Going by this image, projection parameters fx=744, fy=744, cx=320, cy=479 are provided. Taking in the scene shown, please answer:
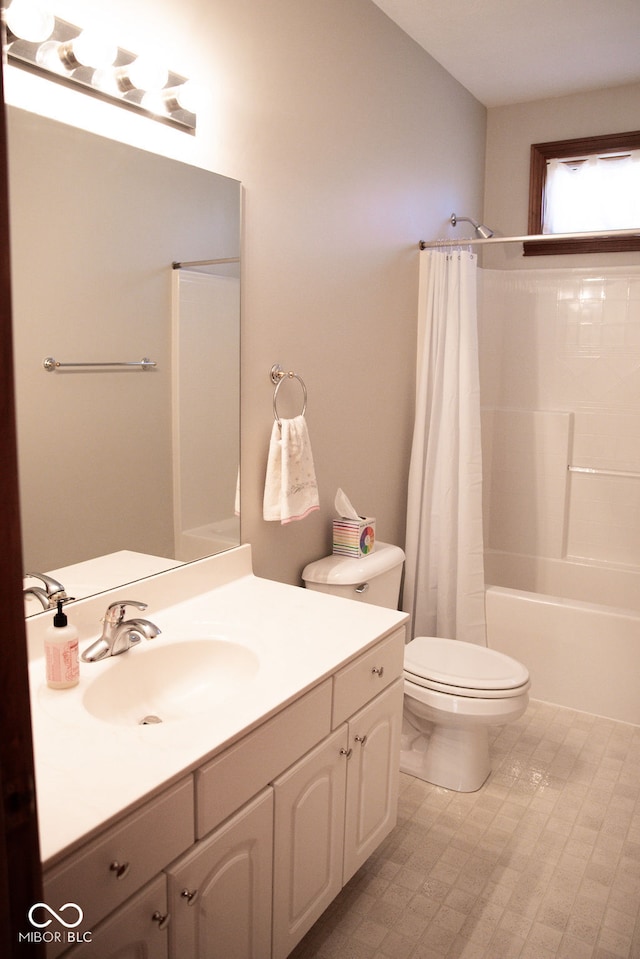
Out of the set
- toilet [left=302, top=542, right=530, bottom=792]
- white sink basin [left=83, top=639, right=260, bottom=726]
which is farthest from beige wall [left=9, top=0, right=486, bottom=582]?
white sink basin [left=83, top=639, right=260, bottom=726]

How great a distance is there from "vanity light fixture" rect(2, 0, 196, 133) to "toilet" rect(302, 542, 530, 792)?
1.43 metres

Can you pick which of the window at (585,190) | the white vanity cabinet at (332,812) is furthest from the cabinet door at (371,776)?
the window at (585,190)

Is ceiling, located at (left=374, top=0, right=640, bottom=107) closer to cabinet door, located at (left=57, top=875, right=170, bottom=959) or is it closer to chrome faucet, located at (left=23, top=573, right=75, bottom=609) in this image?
chrome faucet, located at (left=23, top=573, right=75, bottom=609)

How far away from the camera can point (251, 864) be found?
56.5 inches

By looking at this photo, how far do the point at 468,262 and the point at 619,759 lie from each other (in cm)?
201

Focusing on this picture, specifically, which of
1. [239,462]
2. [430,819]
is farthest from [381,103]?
[430,819]

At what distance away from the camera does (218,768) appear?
1.29 metres

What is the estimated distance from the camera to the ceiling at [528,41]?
2.64 metres

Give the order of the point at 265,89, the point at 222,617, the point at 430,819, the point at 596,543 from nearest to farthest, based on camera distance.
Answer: the point at 222,617
the point at 265,89
the point at 430,819
the point at 596,543

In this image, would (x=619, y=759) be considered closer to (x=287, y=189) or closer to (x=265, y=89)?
(x=287, y=189)

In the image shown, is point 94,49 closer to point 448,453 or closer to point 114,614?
point 114,614

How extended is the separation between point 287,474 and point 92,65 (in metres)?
1.15

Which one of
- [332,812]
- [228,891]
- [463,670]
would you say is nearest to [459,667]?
[463,670]

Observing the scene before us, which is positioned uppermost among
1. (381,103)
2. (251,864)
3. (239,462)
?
(381,103)
